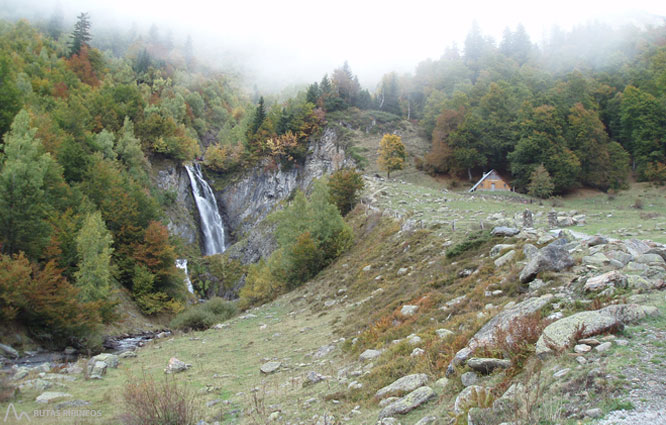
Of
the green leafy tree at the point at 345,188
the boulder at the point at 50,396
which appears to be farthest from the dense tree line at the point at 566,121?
the boulder at the point at 50,396

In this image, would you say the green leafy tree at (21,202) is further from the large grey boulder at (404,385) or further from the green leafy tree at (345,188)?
the large grey boulder at (404,385)

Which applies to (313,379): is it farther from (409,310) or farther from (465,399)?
(465,399)

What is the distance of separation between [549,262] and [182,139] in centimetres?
6567

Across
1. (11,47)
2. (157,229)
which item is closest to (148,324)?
(157,229)

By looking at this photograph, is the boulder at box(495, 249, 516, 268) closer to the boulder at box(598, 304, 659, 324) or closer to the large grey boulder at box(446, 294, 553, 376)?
the large grey boulder at box(446, 294, 553, 376)

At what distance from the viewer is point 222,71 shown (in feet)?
537

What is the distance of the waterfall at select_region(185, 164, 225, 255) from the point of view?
66688mm

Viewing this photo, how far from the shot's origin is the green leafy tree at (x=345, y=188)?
43.6 m

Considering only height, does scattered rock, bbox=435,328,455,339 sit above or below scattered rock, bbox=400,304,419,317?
above

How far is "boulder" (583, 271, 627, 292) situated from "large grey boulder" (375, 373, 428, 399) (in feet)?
12.9

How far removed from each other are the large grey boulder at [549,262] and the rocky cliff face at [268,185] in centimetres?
5819

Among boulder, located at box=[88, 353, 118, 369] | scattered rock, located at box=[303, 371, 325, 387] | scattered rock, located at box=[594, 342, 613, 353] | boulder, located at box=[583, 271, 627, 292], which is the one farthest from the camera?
boulder, located at box=[88, 353, 118, 369]

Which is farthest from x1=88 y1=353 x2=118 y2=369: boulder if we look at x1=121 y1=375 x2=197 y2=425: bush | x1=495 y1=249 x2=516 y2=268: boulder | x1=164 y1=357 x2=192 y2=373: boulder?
x1=495 y1=249 x2=516 y2=268: boulder

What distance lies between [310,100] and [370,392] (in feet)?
263
